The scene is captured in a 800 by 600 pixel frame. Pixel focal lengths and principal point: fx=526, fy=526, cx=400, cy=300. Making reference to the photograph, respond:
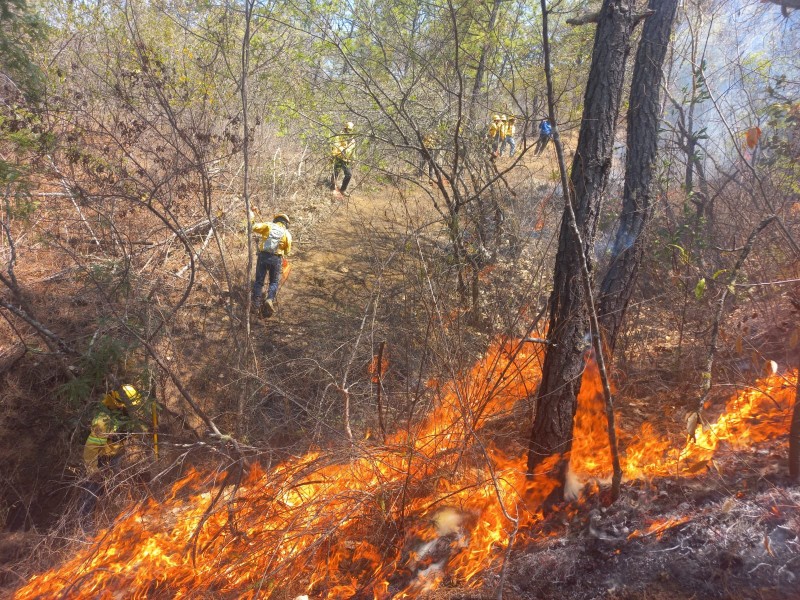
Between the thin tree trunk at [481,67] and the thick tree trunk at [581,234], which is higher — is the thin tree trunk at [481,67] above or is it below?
above

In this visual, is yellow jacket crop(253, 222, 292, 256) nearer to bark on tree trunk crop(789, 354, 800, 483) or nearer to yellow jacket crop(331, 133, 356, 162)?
yellow jacket crop(331, 133, 356, 162)

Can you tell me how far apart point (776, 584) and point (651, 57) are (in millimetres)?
4689

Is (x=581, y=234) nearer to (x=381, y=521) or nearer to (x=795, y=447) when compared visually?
(x=795, y=447)

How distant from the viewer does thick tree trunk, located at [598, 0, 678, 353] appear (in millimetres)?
→ 5082

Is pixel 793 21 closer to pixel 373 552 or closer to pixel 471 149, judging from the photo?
pixel 471 149

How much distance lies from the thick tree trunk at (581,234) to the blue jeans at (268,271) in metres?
5.06

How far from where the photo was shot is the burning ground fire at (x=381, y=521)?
12.8 feet

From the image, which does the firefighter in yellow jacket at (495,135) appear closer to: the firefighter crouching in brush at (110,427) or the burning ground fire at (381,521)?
the burning ground fire at (381,521)

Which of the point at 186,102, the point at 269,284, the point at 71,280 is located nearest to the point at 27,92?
the point at 186,102

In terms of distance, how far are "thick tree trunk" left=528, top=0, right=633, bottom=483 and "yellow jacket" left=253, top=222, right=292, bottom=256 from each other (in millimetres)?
4974

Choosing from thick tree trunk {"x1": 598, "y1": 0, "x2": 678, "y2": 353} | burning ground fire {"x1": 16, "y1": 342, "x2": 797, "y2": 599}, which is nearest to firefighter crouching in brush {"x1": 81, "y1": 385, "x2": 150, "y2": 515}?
burning ground fire {"x1": 16, "y1": 342, "x2": 797, "y2": 599}

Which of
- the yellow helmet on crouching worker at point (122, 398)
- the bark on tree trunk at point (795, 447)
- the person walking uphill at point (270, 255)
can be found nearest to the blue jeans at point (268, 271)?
the person walking uphill at point (270, 255)

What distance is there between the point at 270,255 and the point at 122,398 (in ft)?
9.75

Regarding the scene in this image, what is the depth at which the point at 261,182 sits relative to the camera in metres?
11.4
